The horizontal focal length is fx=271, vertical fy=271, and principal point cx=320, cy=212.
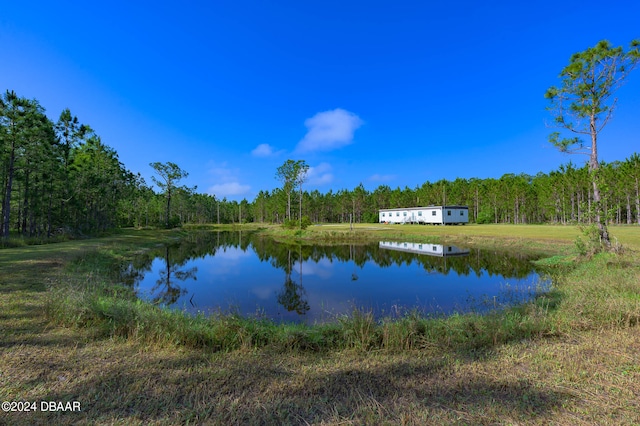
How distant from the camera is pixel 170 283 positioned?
1152 centimetres

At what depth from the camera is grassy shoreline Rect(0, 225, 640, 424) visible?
7.76 feet

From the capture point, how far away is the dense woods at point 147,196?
16.8 metres

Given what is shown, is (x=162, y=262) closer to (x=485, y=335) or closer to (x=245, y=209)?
(x=485, y=335)

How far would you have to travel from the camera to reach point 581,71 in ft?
38.2

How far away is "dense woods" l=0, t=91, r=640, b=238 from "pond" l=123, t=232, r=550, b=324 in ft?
16.2

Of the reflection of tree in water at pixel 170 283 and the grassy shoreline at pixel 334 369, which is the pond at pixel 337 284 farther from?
the grassy shoreline at pixel 334 369

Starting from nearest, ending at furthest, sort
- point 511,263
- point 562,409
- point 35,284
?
point 562,409
point 35,284
point 511,263

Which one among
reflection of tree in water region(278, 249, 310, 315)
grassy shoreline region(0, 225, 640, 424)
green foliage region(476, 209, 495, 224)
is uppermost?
green foliage region(476, 209, 495, 224)

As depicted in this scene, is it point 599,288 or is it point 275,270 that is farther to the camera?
point 275,270

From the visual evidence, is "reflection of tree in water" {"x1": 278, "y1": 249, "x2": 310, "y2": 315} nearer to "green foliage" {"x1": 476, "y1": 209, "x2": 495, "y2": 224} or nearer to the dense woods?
the dense woods

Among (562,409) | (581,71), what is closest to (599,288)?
(562,409)

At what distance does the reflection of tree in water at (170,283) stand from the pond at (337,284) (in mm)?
29

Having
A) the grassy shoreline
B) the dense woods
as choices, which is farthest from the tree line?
the grassy shoreline

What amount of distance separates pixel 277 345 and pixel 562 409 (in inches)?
127
